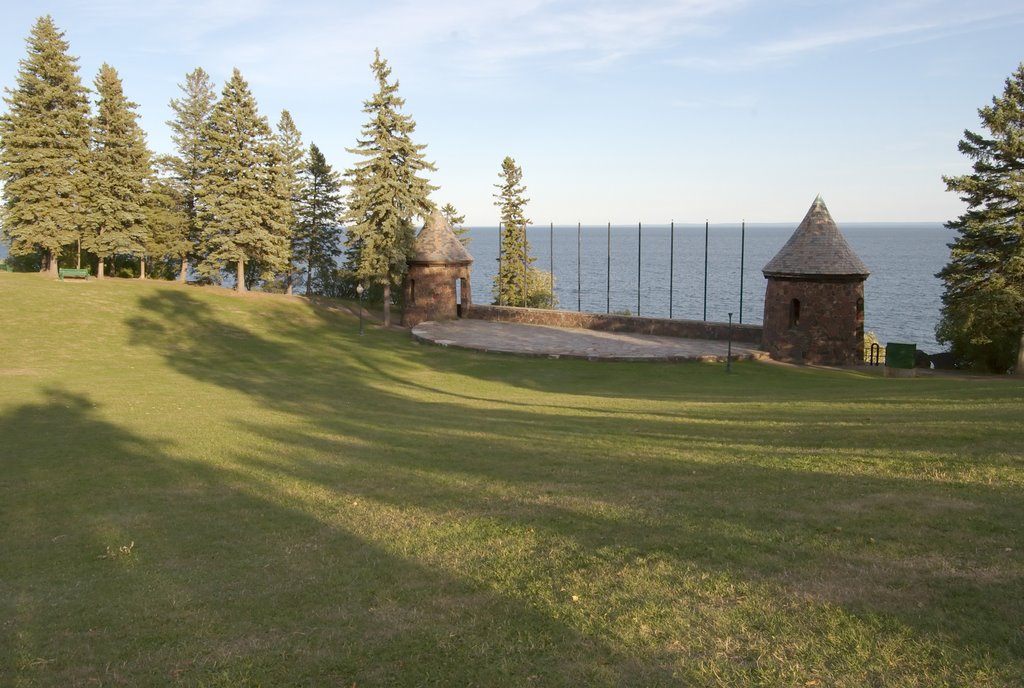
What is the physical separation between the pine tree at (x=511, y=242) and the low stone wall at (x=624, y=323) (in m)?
18.3

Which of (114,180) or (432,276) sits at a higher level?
(114,180)

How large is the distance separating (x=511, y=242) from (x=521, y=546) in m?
53.7

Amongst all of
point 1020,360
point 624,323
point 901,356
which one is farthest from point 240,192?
point 1020,360

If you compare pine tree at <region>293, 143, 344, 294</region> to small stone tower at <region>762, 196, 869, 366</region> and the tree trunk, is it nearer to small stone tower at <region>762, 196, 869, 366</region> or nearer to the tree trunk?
small stone tower at <region>762, 196, 869, 366</region>

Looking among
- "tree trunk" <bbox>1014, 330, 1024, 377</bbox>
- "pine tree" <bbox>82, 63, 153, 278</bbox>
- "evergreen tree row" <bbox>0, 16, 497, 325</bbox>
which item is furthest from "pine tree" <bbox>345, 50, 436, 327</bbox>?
"tree trunk" <bbox>1014, 330, 1024, 377</bbox>

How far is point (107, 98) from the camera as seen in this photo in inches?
1877

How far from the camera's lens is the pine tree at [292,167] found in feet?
167

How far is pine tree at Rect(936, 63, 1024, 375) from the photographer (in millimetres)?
25578

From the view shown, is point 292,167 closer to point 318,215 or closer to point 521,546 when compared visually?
point 318,215

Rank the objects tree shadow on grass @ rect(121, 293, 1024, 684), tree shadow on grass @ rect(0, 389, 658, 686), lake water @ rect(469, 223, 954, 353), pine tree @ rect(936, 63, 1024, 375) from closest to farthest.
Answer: tree shadow on grass @ rect(0, 389, 658, 686), tree shadow on grass @ rect(121, 293, 1024, 684), pine tree @ rect(936, 63, 1024, 375), lake water @ rect(469, 223, 954, 353)

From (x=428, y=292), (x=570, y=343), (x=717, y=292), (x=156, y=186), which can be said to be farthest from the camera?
(x=717, y=292)

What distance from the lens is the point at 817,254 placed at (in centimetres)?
2870

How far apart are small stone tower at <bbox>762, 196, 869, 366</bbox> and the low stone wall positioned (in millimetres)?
2495

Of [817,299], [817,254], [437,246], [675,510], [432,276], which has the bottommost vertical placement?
[675,510]
